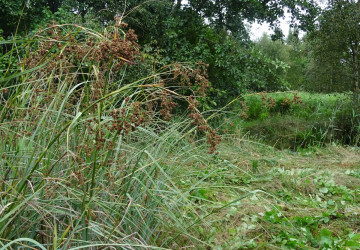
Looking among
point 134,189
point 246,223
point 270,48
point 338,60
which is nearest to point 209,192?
point 246,223

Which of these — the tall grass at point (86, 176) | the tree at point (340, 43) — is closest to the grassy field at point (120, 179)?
the tall grass at point (86, 176)

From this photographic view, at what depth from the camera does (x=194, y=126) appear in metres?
4.77

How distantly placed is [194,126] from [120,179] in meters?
3.07

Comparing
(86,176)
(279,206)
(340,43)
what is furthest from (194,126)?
(340,43)

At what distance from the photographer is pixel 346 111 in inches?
323

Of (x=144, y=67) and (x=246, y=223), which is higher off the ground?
(x=144, y=67)

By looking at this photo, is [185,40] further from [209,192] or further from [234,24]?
[209,192]

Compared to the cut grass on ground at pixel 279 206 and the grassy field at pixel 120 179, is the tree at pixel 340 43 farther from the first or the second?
the grassy field at pixel 120 179

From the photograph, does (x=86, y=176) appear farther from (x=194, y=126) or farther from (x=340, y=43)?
(x=340, y=43)

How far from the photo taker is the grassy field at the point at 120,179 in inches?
61.4

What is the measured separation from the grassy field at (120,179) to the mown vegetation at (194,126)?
2 centimetres

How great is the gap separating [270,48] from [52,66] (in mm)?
30768

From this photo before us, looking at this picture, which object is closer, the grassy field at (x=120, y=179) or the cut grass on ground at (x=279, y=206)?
the grassy field at (x=120, y=179)

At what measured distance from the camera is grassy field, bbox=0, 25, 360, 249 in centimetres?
156
